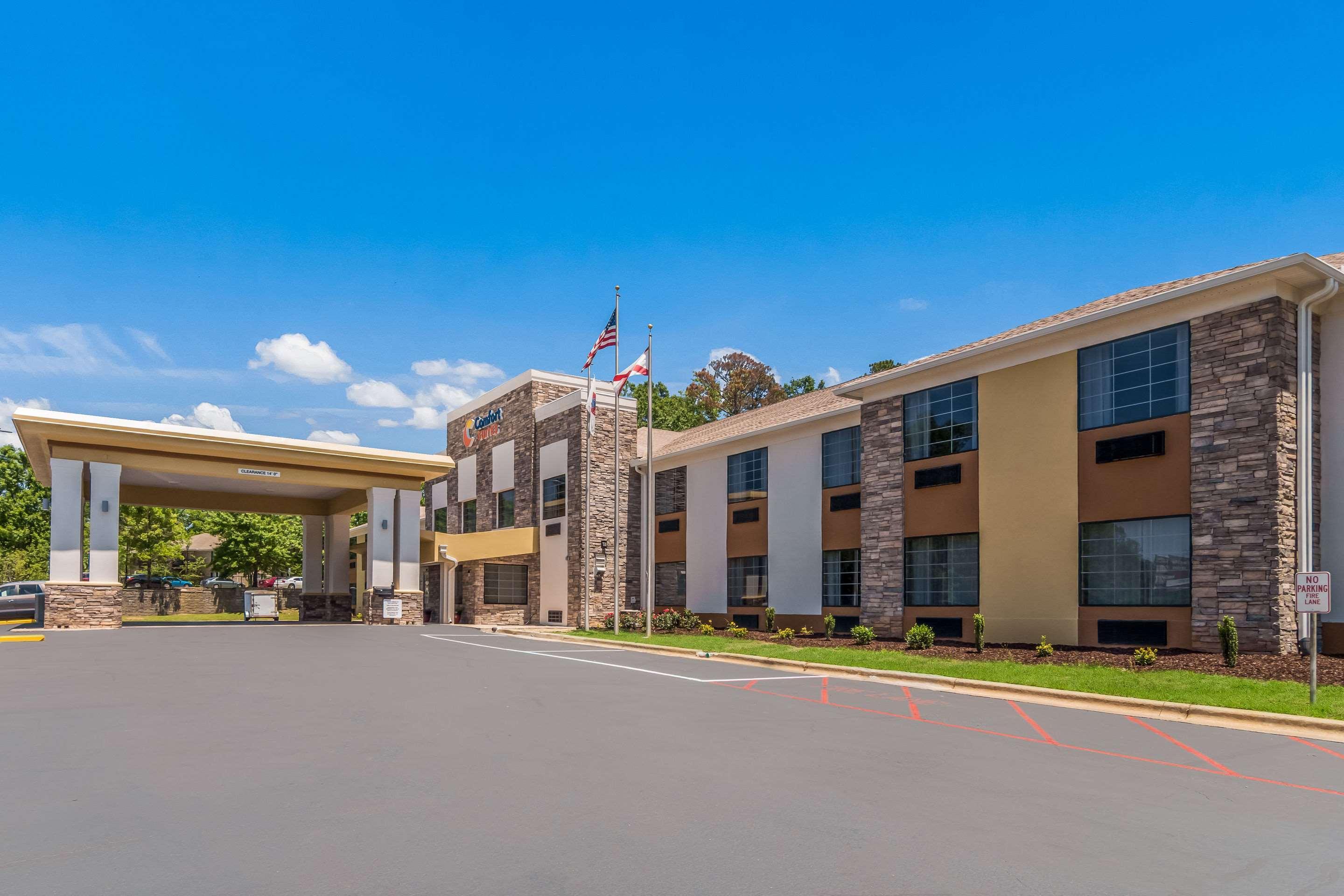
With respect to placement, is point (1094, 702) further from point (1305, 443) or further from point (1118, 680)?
point (1305, 443)

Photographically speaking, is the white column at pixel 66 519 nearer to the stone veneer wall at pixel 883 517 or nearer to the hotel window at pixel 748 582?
the hotel window at pixel 748 582

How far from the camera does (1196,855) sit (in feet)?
19.7

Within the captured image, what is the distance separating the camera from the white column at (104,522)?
28.6 metres

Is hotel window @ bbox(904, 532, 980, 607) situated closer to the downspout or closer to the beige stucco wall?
the beige stucco wall

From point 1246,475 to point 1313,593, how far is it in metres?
Answer: 4.97

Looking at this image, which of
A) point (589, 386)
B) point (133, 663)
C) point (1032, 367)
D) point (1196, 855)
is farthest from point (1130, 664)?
point (589, 386)

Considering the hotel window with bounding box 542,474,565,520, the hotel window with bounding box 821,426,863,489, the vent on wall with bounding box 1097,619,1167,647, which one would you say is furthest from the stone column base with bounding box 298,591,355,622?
the vent on wall with bounding box 1097,619,1167,647

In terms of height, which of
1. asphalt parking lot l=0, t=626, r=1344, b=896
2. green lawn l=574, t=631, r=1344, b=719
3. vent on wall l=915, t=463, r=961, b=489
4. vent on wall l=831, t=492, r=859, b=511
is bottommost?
green lawn l=574, t=631, r=1344, b=719

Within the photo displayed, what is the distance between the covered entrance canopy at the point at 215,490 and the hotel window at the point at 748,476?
11.2 m

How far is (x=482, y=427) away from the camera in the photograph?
4603 cm

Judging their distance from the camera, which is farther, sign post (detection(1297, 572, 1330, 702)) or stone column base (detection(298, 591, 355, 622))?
stone column base (detection(298, 591, 355, 622))

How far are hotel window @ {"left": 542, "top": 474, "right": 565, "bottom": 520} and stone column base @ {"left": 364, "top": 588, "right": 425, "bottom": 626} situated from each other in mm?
6789

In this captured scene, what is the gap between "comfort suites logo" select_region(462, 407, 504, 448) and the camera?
44406 mm

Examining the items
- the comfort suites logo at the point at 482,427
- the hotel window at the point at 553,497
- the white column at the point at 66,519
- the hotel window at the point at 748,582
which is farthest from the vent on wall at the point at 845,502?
the white column at the point at 66,519
